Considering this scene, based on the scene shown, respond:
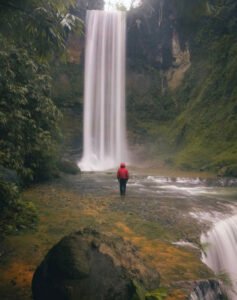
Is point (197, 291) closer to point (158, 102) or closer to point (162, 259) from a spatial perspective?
point (162, 259)

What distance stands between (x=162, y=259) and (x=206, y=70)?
3727 centimetres

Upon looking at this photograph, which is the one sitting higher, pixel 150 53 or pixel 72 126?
pixel 150 53

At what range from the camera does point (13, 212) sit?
11375 millimetres

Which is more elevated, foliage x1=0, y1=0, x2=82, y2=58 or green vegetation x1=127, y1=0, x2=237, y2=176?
green vegetation x1=127, y1=0, x2=237, y2=176

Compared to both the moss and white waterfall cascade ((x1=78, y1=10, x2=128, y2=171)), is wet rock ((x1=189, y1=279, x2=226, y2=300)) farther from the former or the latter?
white waterfall cascade ((x1=78, y1=10, x2=128, y2=171))

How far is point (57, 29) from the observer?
507cm

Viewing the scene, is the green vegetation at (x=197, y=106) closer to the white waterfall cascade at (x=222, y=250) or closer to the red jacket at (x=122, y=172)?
the red jacket at (x=122, y=172)

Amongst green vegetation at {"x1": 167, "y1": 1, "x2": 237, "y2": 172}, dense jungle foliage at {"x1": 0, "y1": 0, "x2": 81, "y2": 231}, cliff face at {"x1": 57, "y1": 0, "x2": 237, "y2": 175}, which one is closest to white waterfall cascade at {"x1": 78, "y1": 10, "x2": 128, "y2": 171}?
cliff face at {"x1": 57, "y1": 0, "x2": 237, "y2": 175}

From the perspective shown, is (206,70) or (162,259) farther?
(206,70)

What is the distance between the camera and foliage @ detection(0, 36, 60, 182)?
40.3 feet

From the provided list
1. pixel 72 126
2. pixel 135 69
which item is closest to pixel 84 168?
pixel 72 126

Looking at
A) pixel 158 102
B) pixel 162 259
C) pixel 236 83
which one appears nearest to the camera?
pixel 162 259

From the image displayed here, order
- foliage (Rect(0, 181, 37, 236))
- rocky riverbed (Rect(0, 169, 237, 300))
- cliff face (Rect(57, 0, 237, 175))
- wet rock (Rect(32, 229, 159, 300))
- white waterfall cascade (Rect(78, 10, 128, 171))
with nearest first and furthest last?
1. wet rock (Rect(32, 229, 159, 300))
2. rocky riverbed (Rect(0, 169, 237, 300))
3. foliage (Rect(0, 181, 37, 236))
4. cliff face (Rect(57, 0, 237, 175))
5. white waterfall cascade (Rect(78, 10, 128, 171))

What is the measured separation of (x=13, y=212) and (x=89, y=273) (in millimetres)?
5821
